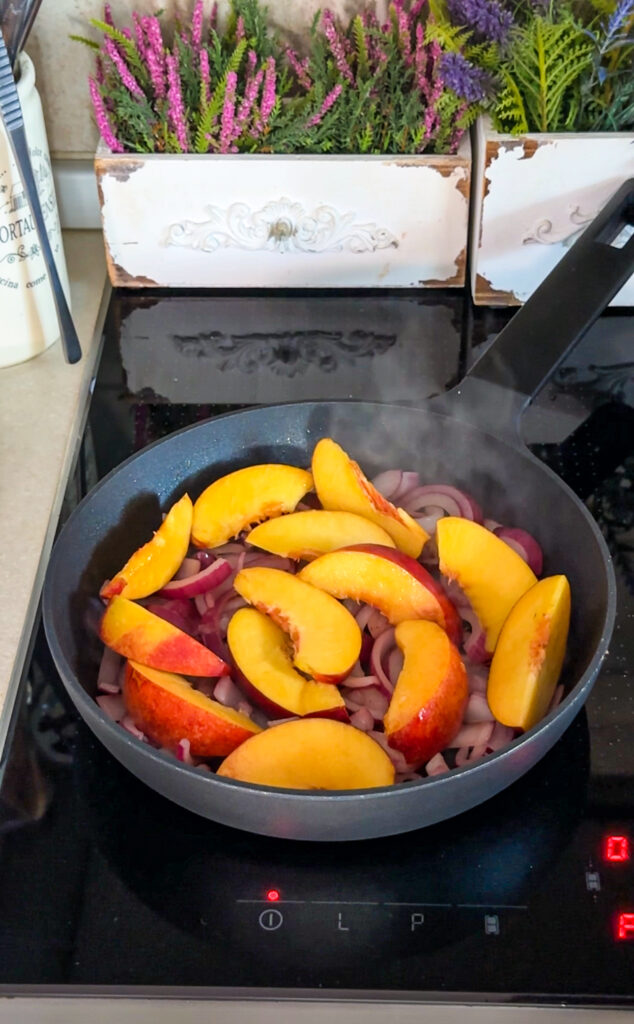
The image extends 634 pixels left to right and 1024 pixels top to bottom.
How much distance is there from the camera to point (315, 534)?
2.62 ft

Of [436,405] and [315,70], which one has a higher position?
[315,70]

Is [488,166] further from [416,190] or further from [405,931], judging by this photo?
[405,931]

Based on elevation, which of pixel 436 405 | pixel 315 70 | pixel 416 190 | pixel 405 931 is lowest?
pixel 405 931

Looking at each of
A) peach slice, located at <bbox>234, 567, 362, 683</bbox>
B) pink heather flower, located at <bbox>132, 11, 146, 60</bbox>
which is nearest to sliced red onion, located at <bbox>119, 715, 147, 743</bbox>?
peach slice, located at <bbox>234, 567, 362, 683</bbox>

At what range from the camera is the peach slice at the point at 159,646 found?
71 centimetres

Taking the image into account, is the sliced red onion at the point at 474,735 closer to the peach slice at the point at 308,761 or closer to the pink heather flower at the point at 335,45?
the peach slice at the point at 308,761

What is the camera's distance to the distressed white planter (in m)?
0.95

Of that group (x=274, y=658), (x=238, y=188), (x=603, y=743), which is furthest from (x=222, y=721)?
(x=238, y=188)

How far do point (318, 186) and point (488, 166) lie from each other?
0.16 metres

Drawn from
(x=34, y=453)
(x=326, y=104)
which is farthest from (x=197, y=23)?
(x=34, y=453)

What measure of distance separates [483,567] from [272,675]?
7.1 inches

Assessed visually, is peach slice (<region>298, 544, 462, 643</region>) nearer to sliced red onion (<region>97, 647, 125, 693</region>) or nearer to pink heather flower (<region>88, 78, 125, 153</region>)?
sliced red onion (<region>97, 647, 125, 693</region>)

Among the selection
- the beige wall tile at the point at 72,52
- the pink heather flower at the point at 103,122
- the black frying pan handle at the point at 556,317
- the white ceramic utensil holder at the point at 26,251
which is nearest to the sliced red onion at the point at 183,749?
the black frying pan handle at the point at 556,317

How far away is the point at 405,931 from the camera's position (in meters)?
0.62
